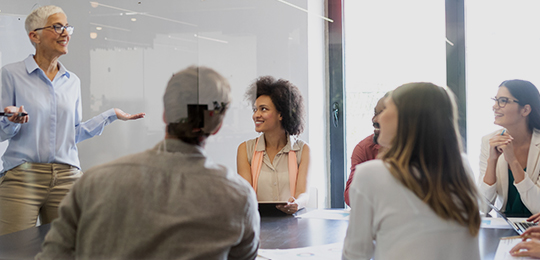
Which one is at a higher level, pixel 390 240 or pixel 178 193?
pixel 178 193

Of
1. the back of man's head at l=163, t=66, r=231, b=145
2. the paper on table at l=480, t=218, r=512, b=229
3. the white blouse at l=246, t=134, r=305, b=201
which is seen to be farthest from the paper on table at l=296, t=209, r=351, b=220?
the back of man's head at l=163, t=66, r=231, b=145

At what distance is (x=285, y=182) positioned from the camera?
2.21m

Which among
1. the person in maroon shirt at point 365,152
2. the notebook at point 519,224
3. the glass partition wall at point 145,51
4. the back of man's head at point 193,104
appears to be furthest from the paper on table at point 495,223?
the back of man's head at point 193,104

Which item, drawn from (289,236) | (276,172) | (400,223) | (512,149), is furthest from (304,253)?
(512,149)

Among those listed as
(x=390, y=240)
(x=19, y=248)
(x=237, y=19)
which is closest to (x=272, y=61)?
(x=237, y=19)

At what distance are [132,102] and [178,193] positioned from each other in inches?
28.5

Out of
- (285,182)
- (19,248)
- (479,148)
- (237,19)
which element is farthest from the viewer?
(479,148)

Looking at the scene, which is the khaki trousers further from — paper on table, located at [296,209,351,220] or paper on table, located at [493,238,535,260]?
paper on table, located at [493,238,535,260]

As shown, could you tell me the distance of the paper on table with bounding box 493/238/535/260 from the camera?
1.36 metres

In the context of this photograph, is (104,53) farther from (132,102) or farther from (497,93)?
(497,93)

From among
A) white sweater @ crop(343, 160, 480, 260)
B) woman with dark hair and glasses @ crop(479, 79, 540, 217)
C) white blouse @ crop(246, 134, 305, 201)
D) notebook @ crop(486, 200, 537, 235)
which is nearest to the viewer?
white sweater @ crop(343, 160, 480, 260)

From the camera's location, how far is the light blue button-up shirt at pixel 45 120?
69.0 inches

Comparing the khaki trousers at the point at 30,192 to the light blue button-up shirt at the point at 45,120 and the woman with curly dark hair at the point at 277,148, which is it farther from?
the woman with curly dark hair at the point at 277,148

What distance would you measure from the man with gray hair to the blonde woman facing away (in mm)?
301
